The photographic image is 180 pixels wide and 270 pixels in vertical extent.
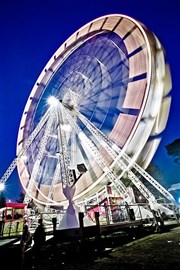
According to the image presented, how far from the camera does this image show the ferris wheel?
11820mm

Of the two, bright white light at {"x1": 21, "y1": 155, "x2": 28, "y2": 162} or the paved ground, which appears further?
bright white light at {"x1": 21, "y1": 155, "x2": 28, "y2": 162}

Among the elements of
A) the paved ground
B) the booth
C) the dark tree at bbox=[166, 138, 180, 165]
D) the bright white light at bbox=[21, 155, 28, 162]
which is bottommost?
the paved ground

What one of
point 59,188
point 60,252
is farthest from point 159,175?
point 60,252

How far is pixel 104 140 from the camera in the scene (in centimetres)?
1212

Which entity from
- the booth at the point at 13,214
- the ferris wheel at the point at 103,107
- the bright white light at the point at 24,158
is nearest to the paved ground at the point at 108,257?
the ferris wheel at the point at 103,107

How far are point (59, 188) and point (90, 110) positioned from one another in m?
6.91

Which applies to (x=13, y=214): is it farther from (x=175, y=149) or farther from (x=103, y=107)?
(x=175, y=149)

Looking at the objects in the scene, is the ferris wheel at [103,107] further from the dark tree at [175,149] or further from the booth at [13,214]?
the dark tree at [175,149]

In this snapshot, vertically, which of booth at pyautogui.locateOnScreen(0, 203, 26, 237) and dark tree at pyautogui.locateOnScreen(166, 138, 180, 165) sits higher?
dark tree at pyautogui.locateOnScreen(166, 138, 180, 165)

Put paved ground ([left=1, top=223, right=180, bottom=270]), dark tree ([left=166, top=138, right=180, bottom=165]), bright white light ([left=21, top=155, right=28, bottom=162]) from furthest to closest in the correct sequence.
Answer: dark tree ([left=166, top=138, right=180, bottom=165]) → bright white light ([left=21, top=155, right=28, bottom=162]) → paved ground ([left=1, top=223, right=180, bottom=270])

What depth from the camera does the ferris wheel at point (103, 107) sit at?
1182 cm

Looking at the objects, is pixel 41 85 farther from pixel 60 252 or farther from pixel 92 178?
pixel 60 252

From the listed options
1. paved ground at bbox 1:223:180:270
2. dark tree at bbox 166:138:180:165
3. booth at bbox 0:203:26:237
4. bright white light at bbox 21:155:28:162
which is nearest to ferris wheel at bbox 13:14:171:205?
bright white light at bbox 21:155:28:162

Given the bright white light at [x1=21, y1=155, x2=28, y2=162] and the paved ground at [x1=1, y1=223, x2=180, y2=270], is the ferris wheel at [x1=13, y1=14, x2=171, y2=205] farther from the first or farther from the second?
the paved ground at [x1=1, y1=223, x2=180, y2=270]
